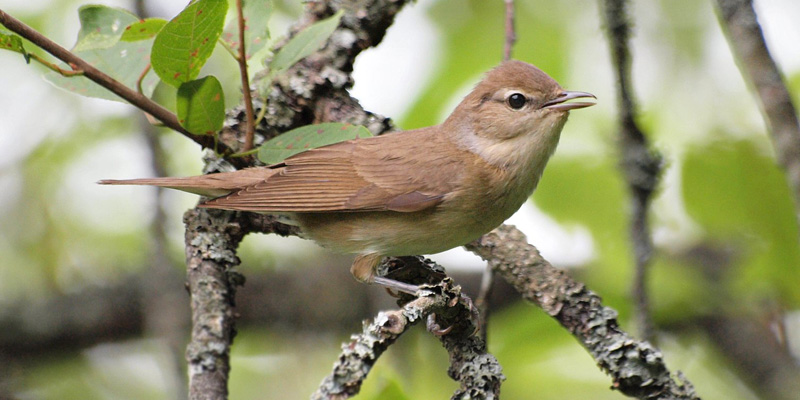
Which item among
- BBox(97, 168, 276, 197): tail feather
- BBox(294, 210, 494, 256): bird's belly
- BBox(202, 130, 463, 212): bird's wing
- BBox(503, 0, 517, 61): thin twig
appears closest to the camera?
BBox(97, 168, 276, 197): tail feather

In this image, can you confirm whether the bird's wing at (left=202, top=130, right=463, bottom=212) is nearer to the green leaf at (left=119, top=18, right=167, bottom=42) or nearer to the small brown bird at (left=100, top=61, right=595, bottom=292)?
the small brown bird at (left=100, top=61, right=595, bottom=292)

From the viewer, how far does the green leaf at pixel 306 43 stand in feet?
10.1

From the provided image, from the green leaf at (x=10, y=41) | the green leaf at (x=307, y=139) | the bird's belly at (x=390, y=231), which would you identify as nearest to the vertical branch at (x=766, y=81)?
the bird's belly at (x=390, y=231)

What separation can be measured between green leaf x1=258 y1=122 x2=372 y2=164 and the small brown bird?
0.30m

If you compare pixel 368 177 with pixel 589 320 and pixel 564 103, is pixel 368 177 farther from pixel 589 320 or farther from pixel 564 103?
pixel 589 320

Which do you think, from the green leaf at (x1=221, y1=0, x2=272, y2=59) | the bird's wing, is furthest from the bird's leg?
the green leaf at (x1=221, y1=0, x2=272, y2=59)

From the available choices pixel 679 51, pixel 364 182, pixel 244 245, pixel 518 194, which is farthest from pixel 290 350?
pixel 679 51

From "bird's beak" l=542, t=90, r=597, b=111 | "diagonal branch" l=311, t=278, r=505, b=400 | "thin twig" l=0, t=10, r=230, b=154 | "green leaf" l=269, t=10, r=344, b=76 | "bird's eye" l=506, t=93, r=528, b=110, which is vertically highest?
"bird's eye" l=506, t=93, r=528, b=110

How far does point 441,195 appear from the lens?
12.3 ft

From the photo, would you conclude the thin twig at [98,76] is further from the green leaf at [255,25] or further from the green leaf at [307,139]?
the green leaf at [255,25]

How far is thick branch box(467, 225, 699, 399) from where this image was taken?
3.11 m

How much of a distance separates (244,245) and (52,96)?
75.2 inches

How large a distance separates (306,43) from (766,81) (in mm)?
1693

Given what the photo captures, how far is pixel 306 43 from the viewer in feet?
10.2
